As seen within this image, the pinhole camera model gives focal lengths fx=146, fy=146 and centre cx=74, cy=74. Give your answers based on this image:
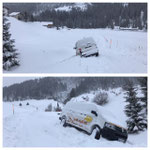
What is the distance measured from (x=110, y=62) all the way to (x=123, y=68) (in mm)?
1442

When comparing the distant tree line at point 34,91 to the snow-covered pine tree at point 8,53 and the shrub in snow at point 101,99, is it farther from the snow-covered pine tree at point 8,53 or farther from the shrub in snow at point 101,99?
the snow-covered pine tree at point 8,53

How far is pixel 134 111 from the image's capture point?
12.0 metres

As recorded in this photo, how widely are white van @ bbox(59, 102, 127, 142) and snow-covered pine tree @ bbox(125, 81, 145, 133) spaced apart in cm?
487

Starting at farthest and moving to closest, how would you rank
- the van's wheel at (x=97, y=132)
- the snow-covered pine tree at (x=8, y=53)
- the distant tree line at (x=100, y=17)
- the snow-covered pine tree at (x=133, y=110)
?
the distant tree line at (x=100, y=17)
the snow-covered pine tree at (x=133, y=110)
the snow-covered pine tree at (x=8, y=53)
the van's wheel at (x=97, y=132)

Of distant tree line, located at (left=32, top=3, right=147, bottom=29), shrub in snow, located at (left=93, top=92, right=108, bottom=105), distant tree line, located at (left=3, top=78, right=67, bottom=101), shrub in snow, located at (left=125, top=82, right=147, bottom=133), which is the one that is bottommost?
distant tree line, located at (left=3, top=78, right=67, bottom=101)

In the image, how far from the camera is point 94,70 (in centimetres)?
972

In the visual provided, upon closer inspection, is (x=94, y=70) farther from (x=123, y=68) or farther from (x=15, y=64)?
(x=15, y=64)

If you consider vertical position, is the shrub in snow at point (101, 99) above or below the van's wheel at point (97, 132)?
below

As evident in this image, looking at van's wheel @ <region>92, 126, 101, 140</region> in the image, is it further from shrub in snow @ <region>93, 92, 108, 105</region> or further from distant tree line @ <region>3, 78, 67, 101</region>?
distant tree line @ <region>3, 78, 67, 101</region>

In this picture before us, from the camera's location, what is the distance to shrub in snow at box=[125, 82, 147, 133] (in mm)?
11859

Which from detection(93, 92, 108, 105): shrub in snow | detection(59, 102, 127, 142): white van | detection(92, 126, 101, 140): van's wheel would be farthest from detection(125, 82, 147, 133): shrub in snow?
detection(93, 92, 108, 105): shrub in snow

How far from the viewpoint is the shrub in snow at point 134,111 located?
1186 centimetres

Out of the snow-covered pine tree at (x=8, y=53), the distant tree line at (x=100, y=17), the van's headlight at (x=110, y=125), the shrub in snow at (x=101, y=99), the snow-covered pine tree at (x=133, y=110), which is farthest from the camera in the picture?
the distant tree line at (x=100, y=17)

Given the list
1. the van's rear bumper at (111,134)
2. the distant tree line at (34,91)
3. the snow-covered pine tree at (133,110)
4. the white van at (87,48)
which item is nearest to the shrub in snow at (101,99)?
the snow-covered pine tree at (133,110)
